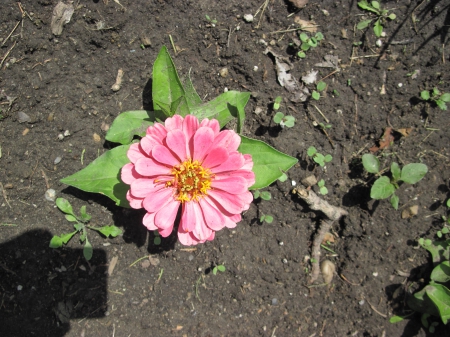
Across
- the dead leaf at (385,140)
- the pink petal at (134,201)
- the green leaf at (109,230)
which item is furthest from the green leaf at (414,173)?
the green leaf at (109,230)

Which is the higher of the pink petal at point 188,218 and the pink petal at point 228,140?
the pink petal at point 228,140

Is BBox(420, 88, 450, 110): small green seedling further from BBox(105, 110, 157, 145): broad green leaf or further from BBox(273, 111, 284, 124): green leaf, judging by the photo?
BBox(105, 110, 157, 145): broad green leaf

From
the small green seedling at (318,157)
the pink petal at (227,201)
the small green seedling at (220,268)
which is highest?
the pink petal at (227,201)

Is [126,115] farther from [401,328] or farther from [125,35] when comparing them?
[401,328]

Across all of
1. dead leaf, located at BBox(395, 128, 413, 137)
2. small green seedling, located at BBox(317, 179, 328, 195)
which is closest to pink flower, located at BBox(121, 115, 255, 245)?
small green seedling, located at BBox(317, 179, 328, 195)

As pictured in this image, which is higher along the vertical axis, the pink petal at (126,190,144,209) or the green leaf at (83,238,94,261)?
the pink petal at (126,190,144,209)

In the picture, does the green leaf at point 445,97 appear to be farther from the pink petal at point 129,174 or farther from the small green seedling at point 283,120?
the pink petal at point 129,174

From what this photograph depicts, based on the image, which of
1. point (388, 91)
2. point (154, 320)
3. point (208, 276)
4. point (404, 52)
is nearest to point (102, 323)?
point (154, 320)

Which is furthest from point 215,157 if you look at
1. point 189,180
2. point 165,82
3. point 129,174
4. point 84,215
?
point 84,215
